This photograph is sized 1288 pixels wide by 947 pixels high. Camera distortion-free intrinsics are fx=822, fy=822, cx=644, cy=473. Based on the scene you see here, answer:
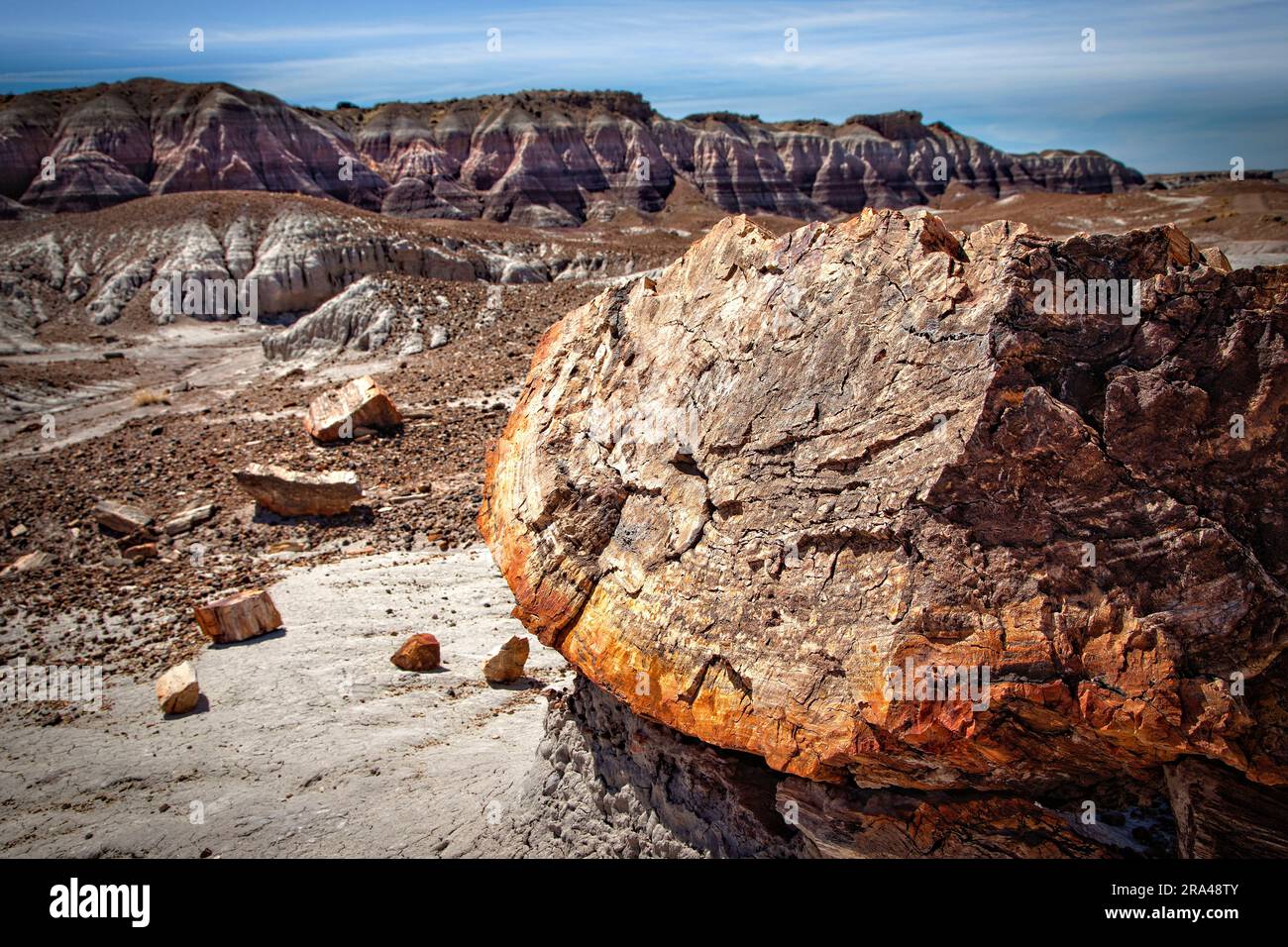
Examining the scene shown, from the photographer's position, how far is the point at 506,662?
7496 millimetres

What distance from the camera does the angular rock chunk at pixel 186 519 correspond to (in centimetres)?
1216

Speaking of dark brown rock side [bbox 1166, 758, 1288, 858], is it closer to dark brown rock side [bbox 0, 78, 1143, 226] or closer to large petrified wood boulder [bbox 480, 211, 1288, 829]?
large petrified wood boulder [bbox 480, 211, 1288, 829]

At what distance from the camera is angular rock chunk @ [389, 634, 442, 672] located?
7738 mm

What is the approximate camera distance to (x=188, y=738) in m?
6.73

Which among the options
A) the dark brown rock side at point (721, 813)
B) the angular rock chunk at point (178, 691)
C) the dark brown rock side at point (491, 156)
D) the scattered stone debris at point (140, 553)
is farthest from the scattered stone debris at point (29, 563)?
the dark brown rock side at point (491, 156)

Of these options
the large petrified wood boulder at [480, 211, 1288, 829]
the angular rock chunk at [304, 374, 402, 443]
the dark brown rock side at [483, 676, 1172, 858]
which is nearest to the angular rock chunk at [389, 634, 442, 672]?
the dark brown rock side at [483, 676, 1172, 858]

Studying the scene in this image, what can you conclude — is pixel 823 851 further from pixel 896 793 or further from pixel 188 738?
pixel 188 738

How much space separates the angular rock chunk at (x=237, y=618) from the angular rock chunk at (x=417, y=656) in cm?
177

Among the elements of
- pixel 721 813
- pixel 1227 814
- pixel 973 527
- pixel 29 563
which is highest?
pixel 973 527

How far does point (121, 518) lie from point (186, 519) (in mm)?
873

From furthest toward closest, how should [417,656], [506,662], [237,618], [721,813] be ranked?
[237,618] < [417,656] < [506,662] < [721,813]

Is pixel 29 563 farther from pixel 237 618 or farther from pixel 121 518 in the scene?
pixel 237 618

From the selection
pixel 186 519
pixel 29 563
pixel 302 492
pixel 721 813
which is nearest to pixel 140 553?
pixel 186 519
